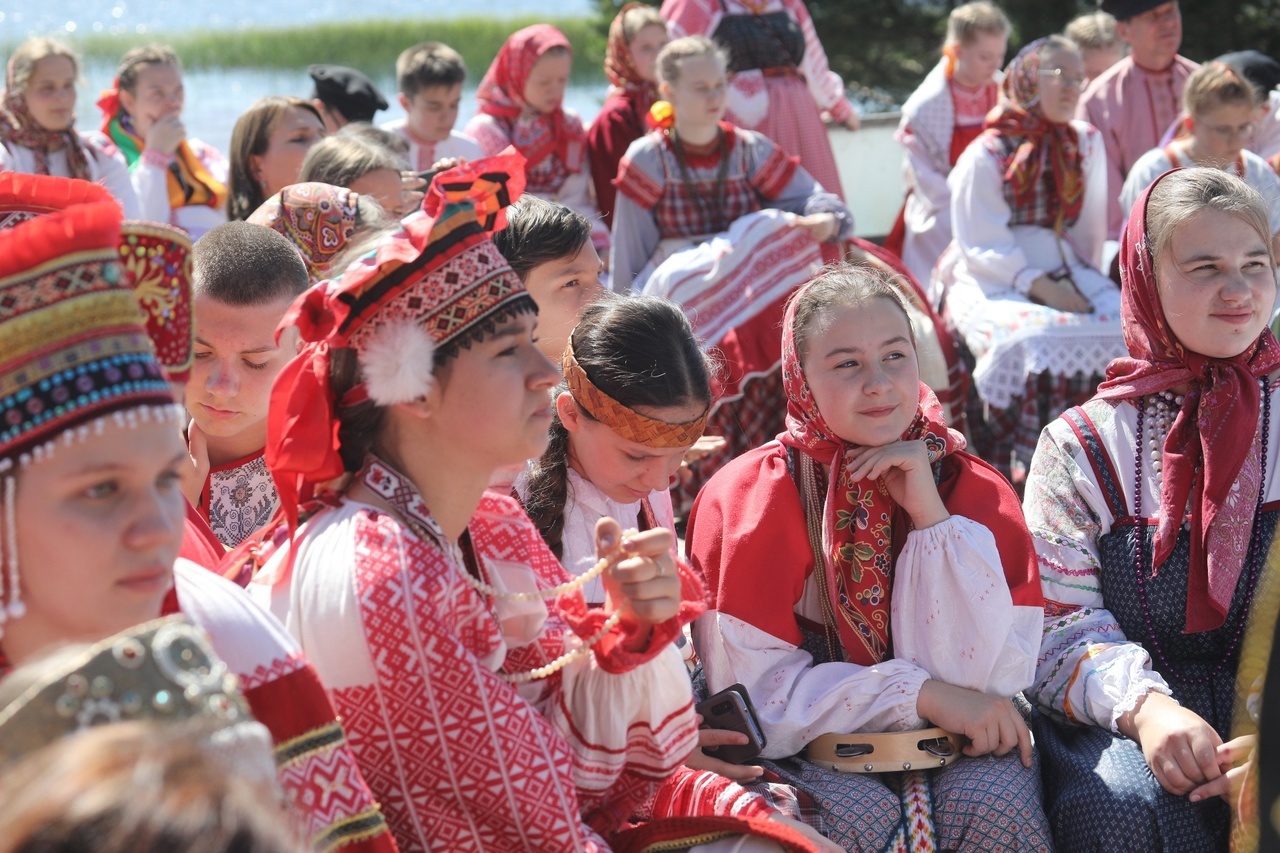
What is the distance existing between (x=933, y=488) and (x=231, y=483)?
59.7 inches

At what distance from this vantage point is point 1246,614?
111 inches

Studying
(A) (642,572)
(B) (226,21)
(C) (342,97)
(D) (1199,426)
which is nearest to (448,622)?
(A) (642,572)

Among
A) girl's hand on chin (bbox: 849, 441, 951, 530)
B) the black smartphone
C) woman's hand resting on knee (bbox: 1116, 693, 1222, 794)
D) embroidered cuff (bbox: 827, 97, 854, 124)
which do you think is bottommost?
woman's hand resting on knee (bbox: 1116, 693, 1222, 794)

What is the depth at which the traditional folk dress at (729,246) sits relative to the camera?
5.30 m

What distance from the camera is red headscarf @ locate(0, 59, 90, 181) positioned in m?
6.26

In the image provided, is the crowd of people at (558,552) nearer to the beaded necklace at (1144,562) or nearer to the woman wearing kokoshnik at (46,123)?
the beaded necklace at (1144,562)

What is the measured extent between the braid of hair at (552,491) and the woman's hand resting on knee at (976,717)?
0.82 m

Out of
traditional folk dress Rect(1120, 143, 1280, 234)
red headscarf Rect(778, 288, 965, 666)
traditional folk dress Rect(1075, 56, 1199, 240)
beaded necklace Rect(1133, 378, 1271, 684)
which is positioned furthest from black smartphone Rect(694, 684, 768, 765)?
traditional folk dress Rect(1075, 56, 1199, 240)

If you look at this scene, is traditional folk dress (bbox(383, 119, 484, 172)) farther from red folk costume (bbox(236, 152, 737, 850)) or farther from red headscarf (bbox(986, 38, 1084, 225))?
red folk costume (bbox(236, 152, 737, 850))

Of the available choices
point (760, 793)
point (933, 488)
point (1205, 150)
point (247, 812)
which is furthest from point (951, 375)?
point (247, 812)

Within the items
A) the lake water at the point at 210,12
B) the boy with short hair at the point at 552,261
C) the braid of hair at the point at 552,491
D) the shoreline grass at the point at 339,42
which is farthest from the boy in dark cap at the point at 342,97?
the lake water at the point at 210,12

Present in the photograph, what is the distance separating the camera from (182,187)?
6402 mm

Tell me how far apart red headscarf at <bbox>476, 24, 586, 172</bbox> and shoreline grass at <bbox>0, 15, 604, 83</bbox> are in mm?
11465

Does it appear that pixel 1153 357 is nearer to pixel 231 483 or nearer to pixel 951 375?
pixel 231 483
